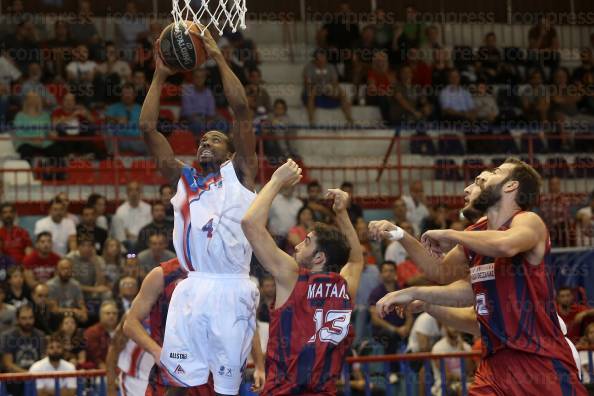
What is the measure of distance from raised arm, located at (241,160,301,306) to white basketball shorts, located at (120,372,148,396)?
281 centimetres

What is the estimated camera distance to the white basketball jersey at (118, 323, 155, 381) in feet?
31.3

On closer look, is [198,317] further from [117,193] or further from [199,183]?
[117,193]

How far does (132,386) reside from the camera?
9.51 meters

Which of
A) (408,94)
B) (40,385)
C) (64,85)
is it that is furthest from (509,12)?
(40,385)

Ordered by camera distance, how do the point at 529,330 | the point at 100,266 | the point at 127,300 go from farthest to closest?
the point at 100,266, the point at 127,300, the point at 529,330

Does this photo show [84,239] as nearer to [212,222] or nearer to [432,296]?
[212,222]

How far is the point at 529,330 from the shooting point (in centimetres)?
684

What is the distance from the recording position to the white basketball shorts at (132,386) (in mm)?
9484

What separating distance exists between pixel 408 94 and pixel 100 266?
679 centimetres

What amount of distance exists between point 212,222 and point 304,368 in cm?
117

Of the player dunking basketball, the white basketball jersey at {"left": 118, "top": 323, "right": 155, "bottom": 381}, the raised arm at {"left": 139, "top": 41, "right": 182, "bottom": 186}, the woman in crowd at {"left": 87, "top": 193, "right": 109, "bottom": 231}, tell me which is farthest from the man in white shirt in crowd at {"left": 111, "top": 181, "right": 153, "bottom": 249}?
the player dunking basketball

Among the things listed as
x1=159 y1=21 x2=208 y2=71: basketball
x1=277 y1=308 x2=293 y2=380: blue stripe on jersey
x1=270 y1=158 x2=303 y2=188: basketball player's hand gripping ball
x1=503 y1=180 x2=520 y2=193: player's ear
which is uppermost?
x1=159 y1=21 x2=208 y2=71: basketball

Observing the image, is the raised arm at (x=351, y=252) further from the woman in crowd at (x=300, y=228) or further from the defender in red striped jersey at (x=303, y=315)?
the woman in crowd at (x=300, y=228)

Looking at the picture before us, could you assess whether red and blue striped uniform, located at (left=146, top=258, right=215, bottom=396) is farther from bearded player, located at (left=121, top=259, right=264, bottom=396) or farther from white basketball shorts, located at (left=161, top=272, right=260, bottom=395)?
white basketball shorts, located at (left=161, top=272, right=260, bottom=395)
